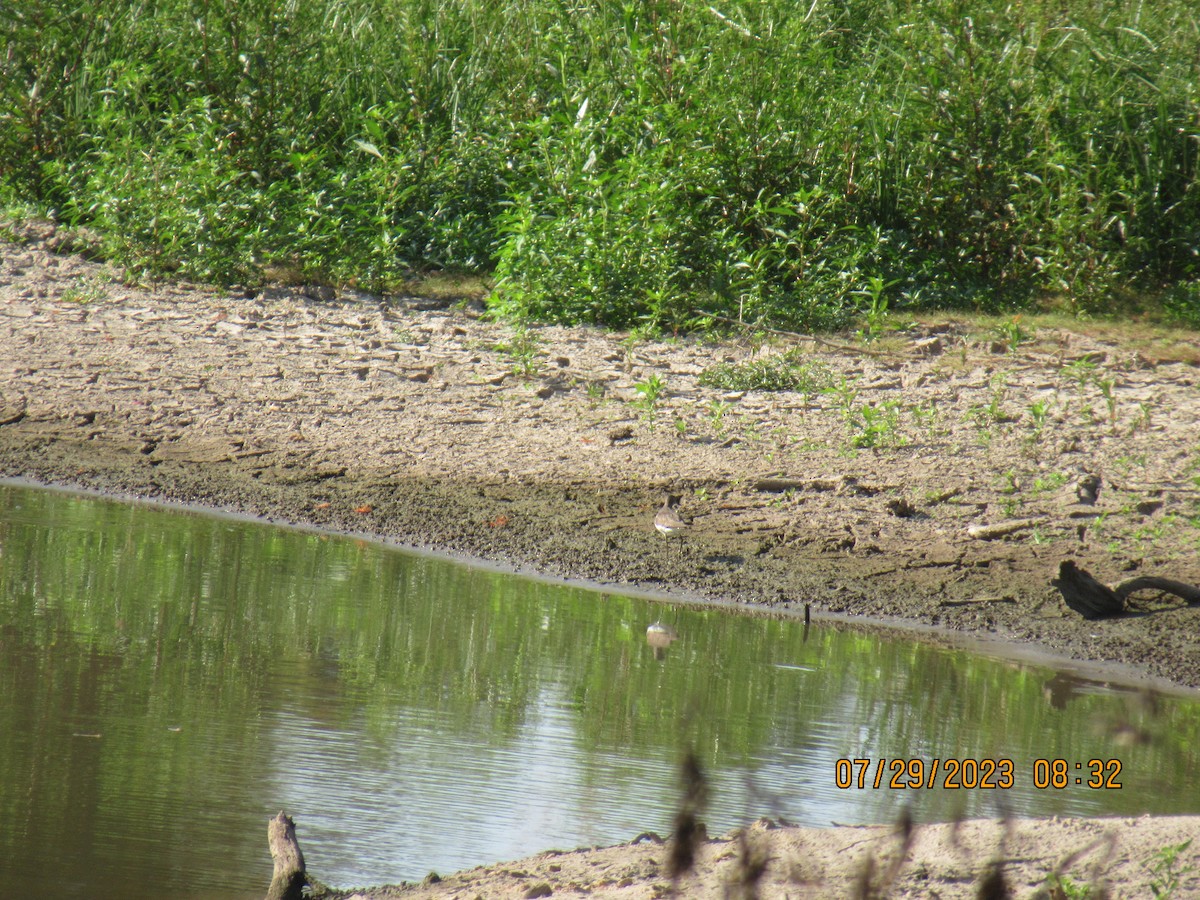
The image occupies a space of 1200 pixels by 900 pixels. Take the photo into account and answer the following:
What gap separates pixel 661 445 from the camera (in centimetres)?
662

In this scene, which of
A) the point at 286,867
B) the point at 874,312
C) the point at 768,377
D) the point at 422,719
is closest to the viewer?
the point at 286,867

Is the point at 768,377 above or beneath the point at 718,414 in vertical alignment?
above

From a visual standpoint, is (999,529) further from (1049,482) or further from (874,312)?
(874,312)

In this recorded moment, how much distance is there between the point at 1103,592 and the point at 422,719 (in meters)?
2.55

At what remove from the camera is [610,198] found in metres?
8.54

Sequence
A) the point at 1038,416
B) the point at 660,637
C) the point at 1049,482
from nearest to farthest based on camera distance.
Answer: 1. the point at 660,637
2. the point at 1049,482
3. the point at 1038,416

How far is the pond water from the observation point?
134 inches

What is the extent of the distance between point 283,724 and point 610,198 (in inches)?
199

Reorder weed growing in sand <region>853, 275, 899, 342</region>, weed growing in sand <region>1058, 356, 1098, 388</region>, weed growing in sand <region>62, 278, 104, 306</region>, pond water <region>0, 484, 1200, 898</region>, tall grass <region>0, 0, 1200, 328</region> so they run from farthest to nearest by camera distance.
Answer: tall grass <region>0, 0, 1200, 328</region> → weed growing in sand <region>62, 278, 104, 306</region> → weed growing in sand <region>853, 275, 899, 342</region> → weed growing in sand <region>1058, 356, 1098, 388</region> → pond water <region>0, 484, 1200, 898</region>

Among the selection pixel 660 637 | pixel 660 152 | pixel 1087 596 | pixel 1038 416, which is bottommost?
pixel 660 637

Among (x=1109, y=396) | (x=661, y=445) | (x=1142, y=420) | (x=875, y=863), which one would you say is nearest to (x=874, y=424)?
(x=661, y=445)

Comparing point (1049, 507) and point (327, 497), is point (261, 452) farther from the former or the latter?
point (1049, 507)

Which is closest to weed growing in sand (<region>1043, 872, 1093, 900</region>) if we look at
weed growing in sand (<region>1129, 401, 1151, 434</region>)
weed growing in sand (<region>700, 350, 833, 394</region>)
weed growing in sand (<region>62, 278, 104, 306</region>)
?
weed growing in sand (<region>1129, 401, 1151, 434</region>)

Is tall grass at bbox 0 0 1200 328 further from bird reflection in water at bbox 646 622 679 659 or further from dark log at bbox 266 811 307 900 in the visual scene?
dark log at bbox 266 811 307 900
